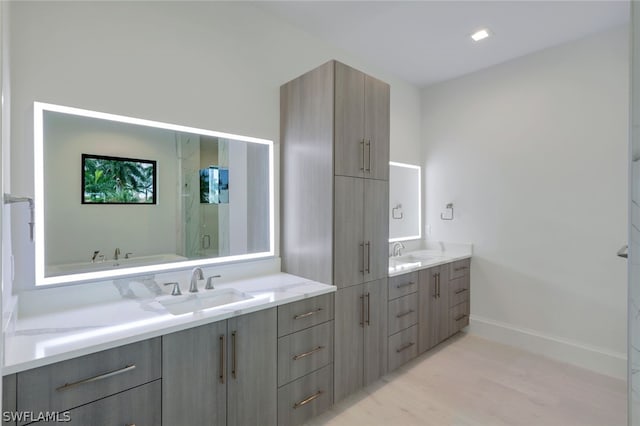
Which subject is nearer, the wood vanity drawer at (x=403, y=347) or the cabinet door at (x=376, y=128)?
the cabinet door at (x=376, y=128)

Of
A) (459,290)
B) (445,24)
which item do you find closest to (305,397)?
(459,290)

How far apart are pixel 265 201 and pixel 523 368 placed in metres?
2.72

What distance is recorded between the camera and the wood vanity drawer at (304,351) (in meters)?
1.77

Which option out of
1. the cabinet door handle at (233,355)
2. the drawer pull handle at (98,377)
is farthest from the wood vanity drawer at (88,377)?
the cabinet door handle at (233,355)

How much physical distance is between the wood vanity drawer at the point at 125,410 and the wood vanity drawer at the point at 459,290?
279 centimetres

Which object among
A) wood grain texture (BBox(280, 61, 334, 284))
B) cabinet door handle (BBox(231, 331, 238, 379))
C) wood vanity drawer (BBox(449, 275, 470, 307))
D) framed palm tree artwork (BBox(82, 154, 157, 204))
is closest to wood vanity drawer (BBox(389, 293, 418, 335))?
wood vanity drawer (BBox(449, 275, 470, 307))

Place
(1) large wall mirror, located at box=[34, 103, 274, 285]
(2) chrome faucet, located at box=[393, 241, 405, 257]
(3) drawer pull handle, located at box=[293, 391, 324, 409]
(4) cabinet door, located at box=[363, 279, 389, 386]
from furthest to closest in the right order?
(2) chrome faucet, located at box=[393, 241, 405, 257]
(4) cabinet door, located at box=[363, 279, 389, 386]
(3) drawer pull handle, located at box=[293, 391, 324, 409]
(1) large wall mirror, located at box=[34, 103, 274, 285]

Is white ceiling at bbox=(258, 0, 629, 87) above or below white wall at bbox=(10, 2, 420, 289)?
above

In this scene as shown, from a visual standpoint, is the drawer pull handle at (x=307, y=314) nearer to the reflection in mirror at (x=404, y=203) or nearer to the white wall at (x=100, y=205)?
the white wall at (x=100, y=205)

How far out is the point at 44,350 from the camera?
1.11m

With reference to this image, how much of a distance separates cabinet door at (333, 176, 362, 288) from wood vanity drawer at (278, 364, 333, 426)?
605mm

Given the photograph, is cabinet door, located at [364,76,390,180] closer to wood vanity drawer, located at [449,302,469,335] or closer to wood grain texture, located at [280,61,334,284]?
wood grain texture, located at [280,61,334,284]

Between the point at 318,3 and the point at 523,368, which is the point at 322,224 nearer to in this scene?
the point at 318,3

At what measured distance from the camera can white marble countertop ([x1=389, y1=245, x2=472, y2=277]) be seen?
287 cm
